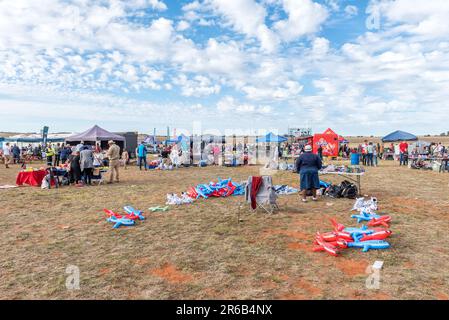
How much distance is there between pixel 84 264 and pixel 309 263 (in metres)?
3.51

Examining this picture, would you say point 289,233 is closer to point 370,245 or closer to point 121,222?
point 370,245

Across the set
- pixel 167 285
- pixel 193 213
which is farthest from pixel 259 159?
pixel 167 285

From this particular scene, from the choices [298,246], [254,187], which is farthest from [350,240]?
[254,187]

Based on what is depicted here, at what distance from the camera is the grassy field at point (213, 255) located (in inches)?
158

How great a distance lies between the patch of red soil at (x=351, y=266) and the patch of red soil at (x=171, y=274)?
88.4 inches

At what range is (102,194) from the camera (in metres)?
11.3

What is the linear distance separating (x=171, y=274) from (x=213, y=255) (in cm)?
92

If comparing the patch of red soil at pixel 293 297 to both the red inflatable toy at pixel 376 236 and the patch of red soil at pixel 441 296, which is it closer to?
the patch of red soil at pixel 441 296

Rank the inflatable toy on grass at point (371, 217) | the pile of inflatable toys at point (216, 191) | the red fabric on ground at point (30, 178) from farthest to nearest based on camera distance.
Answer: the red fabric on ground at point (30, 178) → the pile of inflatable toys at point (216, 191) → the inflatable toy on grass at point (371, 217)

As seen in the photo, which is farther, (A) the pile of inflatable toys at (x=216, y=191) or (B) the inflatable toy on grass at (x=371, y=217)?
(A) the pile of inflatable toys at (x=216, y=191)

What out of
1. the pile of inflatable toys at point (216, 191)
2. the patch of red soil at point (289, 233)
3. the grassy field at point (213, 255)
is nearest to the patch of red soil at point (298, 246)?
the grassy field at point (213, 255)

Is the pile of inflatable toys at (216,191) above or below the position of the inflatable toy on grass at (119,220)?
above

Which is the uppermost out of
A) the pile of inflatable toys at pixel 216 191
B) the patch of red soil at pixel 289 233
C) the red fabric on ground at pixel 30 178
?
the red fabric on ground at pixel 30 178
